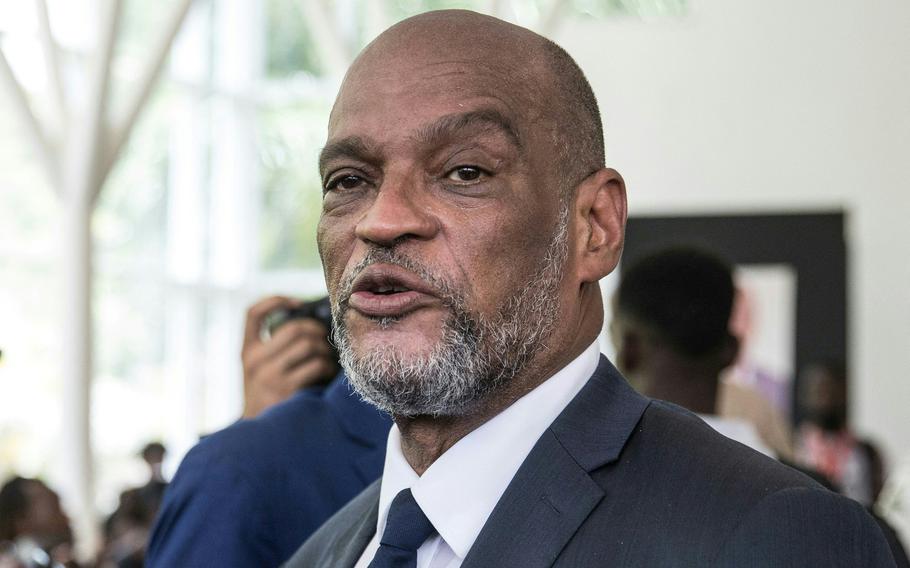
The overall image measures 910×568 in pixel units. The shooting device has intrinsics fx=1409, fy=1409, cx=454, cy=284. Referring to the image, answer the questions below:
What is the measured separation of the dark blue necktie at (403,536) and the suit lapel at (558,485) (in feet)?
0.42

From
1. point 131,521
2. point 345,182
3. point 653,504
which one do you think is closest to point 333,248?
point 345,182

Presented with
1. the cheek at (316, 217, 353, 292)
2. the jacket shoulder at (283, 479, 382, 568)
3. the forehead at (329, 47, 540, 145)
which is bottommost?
the jacket shoulder at (283, 479, 382, 568)

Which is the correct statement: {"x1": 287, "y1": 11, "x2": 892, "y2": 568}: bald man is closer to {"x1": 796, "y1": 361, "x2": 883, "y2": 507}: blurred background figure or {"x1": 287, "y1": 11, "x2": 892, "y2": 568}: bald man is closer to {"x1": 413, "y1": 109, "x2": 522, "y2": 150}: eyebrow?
{"x1": 413, "y1": 109, "x2": 522, "y2": 150}: eyebrow

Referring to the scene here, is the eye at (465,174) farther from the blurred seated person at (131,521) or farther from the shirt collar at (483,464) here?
the blurred seated person at (131,521)

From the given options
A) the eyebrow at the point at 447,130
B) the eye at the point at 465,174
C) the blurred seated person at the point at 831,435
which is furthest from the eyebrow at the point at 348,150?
the blurred seated person at the point at 831,435

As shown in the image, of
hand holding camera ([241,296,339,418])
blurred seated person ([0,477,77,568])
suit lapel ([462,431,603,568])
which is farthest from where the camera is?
blurred seated person ([0,477,77,568])

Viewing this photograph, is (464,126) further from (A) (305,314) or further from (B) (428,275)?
(A) (305,314)

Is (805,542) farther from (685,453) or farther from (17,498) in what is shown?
(17,498)

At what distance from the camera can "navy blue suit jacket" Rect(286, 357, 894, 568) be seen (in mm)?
1589

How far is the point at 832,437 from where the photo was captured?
11516mm

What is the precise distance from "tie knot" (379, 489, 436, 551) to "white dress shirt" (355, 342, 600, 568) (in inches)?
0.5

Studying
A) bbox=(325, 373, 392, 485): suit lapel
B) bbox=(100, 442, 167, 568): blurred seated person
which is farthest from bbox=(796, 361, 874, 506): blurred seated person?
bbox=(325, 373, 392, 485): suit lapel

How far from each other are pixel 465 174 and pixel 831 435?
10252 millimetres

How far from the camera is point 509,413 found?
6.36 ft
